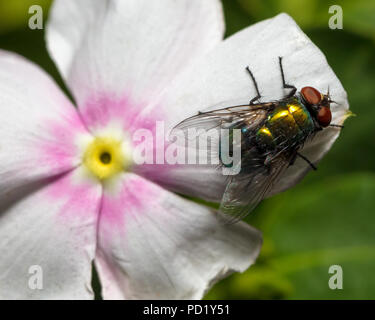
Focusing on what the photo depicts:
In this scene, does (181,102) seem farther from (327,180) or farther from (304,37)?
(327,180)

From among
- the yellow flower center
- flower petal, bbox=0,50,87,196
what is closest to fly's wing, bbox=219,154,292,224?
the yellow flower center

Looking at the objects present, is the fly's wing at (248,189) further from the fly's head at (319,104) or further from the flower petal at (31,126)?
the flower petal at (31,126)

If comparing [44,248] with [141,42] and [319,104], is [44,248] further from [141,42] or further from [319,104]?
[319,104]

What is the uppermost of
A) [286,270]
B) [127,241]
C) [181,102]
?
[181,102]

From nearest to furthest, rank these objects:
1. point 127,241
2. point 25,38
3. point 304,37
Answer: point 304,37, point 127,241, point 25,38

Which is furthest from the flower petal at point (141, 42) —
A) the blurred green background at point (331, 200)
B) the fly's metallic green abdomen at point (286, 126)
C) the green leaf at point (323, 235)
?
the green leaf at point (323, 235)
